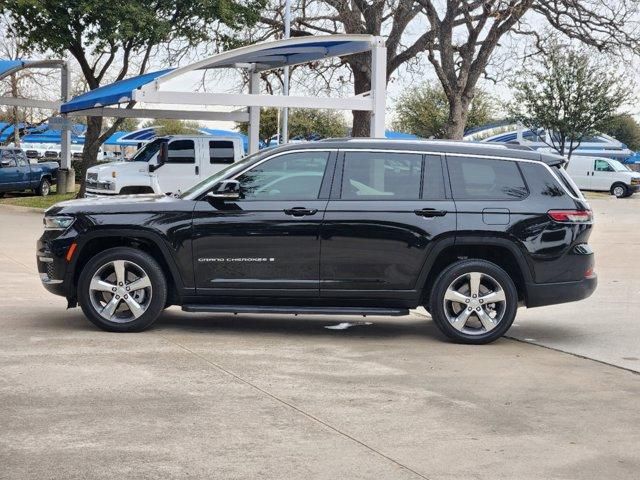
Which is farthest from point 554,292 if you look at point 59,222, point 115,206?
point 59,222

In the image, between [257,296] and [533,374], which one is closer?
[533,374]

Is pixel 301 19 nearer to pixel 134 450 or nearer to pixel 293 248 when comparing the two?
pixel 293 248

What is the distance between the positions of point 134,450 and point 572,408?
9.64 ft

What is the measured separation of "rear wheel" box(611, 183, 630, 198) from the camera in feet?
163

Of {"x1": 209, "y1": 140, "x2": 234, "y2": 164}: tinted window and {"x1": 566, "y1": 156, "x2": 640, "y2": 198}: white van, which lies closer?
{"x1": 209, "y1": 140, "x2": 234, "y2": 164}: tinted window

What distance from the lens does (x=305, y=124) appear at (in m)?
69.2

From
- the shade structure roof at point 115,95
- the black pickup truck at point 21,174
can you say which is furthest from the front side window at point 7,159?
the shade structure roof at point 115,95

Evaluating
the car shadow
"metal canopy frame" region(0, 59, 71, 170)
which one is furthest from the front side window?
the car shadow

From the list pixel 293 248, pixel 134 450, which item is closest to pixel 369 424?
pixel 134 450

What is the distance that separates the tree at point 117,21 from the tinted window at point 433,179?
21606 millimetres

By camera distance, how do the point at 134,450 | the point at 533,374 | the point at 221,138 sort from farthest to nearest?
the point at 221,138 < the point at 533,374 < the point at 134,450

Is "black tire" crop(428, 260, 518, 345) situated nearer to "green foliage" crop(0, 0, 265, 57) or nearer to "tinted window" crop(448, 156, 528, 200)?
"tinted window" crop(448, 156, 528, 200)

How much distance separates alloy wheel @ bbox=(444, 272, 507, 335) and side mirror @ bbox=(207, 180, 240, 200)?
6.63 ft

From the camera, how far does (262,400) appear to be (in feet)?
22.5
